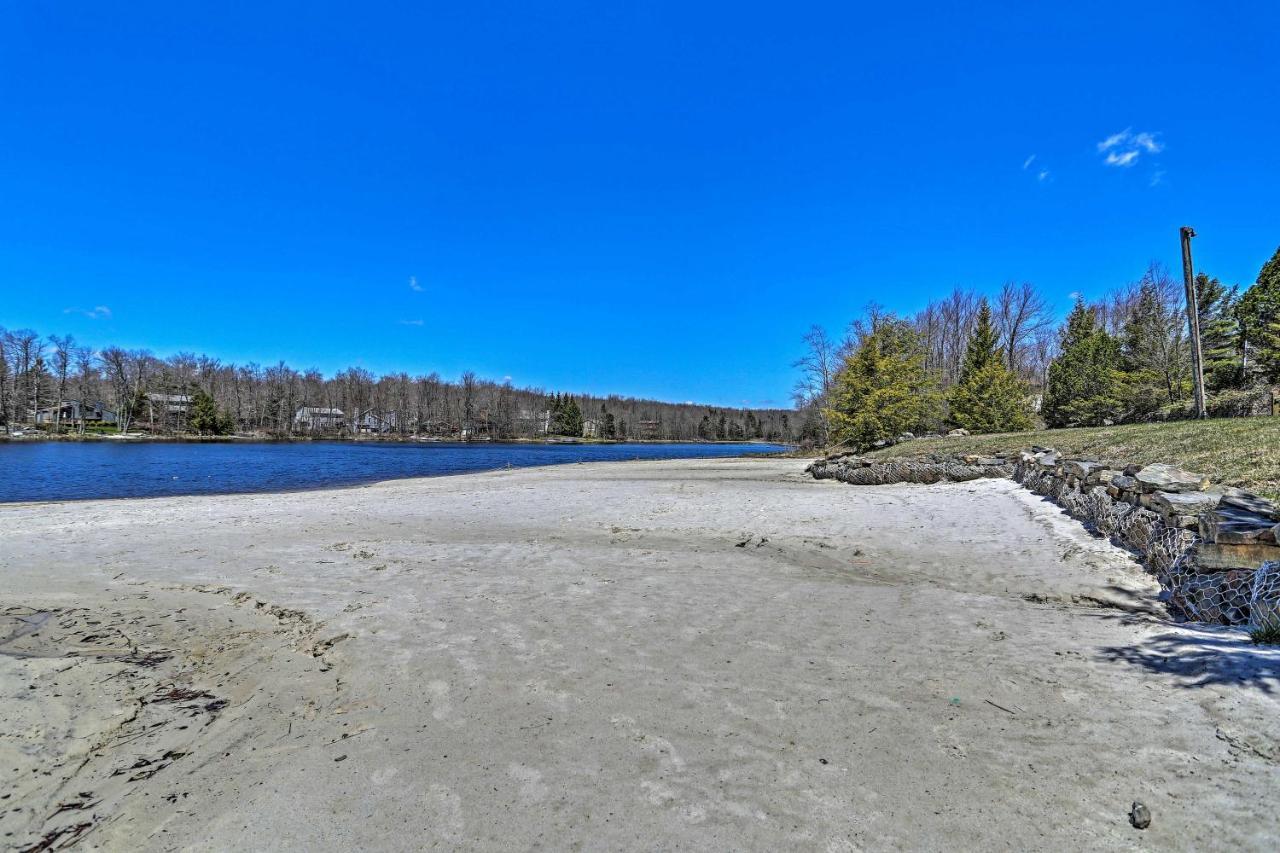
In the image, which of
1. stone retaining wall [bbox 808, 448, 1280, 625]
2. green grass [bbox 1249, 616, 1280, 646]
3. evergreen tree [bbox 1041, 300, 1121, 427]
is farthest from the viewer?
evergreen tree [bbox 1041, 300, 1121, 427]

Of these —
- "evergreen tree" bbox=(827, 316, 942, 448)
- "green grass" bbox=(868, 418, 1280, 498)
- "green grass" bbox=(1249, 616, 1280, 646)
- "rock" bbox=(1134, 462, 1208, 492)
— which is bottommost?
"green grass" bbox=(1249, 616, 1280, 646)

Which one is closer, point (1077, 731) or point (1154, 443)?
point (1077, 731)

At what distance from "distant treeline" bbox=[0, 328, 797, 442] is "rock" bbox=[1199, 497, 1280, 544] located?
301 feet

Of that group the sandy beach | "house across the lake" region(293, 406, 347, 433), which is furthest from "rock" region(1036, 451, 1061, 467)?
"house across the lake" region(293, 406, 347, 433)

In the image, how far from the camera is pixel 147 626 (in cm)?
537

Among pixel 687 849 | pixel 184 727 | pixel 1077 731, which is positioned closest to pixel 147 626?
pixel 184 727

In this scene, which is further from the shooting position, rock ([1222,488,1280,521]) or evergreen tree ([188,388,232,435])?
evergreen tree ([188,388,232,435])

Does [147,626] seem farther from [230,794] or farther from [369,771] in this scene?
[369,771]

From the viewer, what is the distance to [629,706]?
3729 millimetres

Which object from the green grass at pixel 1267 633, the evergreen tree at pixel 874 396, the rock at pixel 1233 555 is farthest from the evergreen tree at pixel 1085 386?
the green grass at pixel 1267 633

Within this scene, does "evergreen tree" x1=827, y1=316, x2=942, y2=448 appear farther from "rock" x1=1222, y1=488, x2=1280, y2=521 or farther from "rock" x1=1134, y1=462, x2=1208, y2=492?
"rock" x1=1222, y1=488, x2=1280, y2=521

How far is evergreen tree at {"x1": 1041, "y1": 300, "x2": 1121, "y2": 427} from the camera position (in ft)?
97.9

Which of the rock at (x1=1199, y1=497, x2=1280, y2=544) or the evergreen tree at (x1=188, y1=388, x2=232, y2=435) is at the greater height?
the evergreen tree at (x1=188, y1=388, x2=232, y2=435)

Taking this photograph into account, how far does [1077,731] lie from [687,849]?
8.20ft
